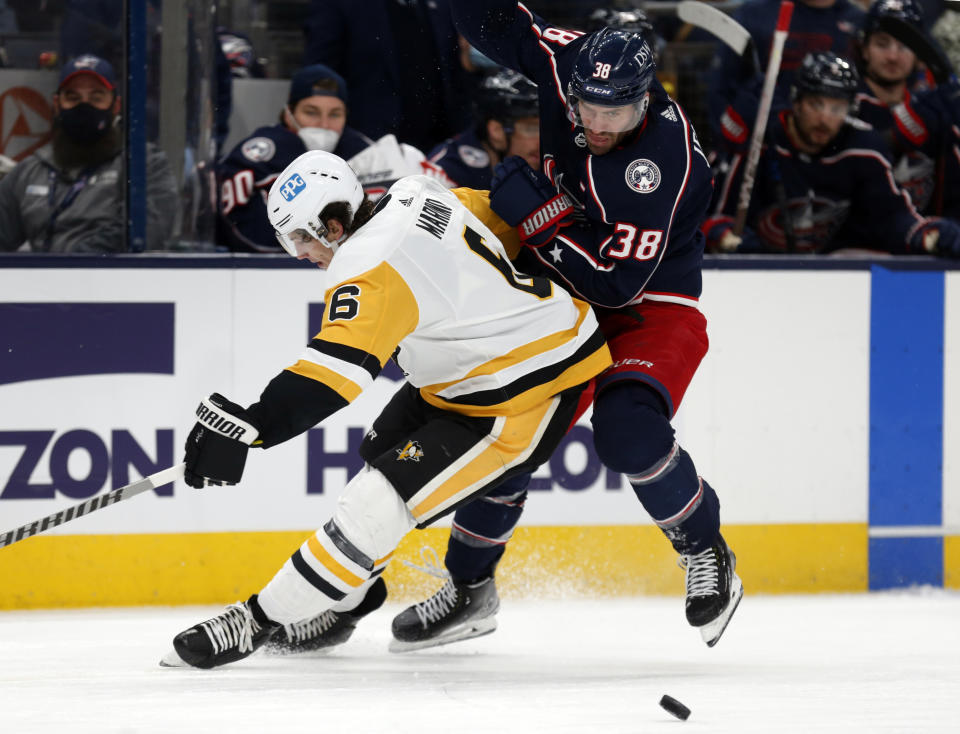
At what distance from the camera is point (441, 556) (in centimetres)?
401

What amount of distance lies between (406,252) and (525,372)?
1.26ft

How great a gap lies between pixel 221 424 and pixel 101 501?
42cm

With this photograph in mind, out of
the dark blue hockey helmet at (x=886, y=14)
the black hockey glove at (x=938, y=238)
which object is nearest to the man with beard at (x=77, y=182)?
the black hockey glove at (x=938, y=238)

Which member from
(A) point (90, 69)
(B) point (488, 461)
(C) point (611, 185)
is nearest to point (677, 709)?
(B) point (488, 461)

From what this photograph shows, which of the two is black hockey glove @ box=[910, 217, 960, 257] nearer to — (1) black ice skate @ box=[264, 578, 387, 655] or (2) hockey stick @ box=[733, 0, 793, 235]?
(2) hockey stick @ box=[733, 0, 793, 235]

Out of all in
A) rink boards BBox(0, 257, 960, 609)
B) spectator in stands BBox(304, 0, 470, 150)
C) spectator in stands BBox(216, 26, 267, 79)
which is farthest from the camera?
spectator in stands BBox(304, 0, 470, 150)

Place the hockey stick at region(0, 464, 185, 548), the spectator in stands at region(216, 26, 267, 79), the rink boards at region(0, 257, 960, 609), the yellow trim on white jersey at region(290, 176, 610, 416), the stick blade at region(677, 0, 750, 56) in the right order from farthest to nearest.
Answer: the stick blade at region(677, 0, 750, 56), the spectator in stands at region(216, 26, 267, 79), the rink boards at region(0, 257, 960, 609), the hockey stick at region(0, 464, 185, 548), the yellow trim on white jersey at region(290, 176, 610, 416)

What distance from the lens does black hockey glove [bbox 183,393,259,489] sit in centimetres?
256

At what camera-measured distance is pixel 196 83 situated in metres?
3.95

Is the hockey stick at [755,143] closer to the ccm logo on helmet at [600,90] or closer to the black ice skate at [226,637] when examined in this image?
the ccm logo on helmet at [600,90]

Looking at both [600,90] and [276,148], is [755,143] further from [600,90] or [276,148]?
[600,90]

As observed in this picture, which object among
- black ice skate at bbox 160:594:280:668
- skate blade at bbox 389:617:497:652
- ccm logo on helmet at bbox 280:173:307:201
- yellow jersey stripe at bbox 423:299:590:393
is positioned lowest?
skate blade at bbox 389:617:497:652

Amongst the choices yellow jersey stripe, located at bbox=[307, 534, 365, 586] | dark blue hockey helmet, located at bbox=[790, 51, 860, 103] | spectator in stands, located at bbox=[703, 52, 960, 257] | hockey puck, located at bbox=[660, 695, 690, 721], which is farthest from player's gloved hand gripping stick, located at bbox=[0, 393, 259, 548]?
dark blue hockey helmet, located at bbox=[790, 51, 860, 103]

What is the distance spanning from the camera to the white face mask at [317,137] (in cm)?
409
